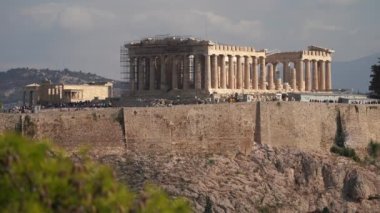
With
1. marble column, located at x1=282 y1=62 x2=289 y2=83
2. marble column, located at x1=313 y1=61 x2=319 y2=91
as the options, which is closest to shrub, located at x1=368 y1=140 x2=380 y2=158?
marble column, located at x1=313 y1=61 x2=319 y2=91

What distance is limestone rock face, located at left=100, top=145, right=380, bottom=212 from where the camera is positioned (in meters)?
54.3

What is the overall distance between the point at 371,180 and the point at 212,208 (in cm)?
1418

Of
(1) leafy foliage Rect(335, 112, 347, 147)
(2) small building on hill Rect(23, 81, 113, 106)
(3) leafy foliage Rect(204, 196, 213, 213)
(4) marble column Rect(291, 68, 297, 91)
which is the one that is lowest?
(3) leafy foliage Rect(204, 196, 213, 213)

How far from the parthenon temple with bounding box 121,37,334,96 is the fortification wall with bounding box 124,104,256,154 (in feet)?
27.7

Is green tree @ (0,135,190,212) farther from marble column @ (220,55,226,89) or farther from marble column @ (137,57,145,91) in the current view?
marble column @ (137,57,145,91)

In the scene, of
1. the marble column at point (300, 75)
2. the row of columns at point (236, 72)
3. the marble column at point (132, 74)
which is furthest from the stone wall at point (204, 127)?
the marble column at point (132, 74)

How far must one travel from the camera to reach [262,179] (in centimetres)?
5925

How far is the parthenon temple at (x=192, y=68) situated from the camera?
69500mm

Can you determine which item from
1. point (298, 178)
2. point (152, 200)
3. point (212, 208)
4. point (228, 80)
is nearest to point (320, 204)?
point (298, 178)

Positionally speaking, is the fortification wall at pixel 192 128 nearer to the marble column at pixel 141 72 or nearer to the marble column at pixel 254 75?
the marble column at pixel 141 72

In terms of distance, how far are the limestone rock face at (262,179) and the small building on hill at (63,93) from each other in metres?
17.7

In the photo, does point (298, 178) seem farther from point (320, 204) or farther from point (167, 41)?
point (167, 41)

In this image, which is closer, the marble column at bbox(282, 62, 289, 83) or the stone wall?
the stone wall

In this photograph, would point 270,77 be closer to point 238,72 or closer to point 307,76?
point 307,76
